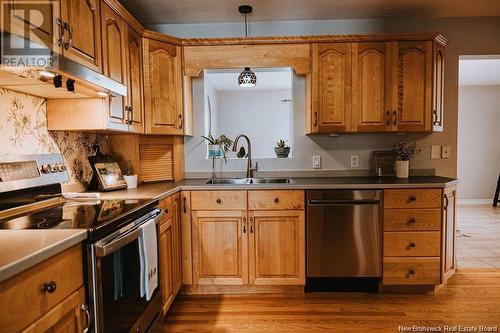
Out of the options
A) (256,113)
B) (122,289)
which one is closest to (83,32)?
(122,289)

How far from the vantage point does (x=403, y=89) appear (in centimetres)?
272

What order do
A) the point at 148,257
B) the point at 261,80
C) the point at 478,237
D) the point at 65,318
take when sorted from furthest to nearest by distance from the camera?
the point at 261,80 → the point at 478,237 → the point at 148,257 → the point at 65,318

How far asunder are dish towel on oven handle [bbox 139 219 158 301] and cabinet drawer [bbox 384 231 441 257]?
1.71 meters

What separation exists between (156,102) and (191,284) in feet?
4.85

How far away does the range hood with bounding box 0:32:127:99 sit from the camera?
48.1 inches

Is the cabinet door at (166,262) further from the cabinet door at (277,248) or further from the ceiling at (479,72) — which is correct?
the ceiling at (479,72)

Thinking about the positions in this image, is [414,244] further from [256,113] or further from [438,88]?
[256,113]

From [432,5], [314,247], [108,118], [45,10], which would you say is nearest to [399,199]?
[314,247]

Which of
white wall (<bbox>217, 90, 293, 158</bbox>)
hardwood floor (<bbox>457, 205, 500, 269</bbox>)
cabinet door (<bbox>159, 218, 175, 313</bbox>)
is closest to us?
cabinet door (<bbox>159, 218, 175, 313</bbox>)

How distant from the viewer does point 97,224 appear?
52.6 inches

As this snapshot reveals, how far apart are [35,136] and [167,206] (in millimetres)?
896

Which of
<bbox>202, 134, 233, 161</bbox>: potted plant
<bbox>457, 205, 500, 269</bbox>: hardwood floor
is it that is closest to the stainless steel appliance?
<bbox>202, 134, 233, 161</bbox>: potted plant

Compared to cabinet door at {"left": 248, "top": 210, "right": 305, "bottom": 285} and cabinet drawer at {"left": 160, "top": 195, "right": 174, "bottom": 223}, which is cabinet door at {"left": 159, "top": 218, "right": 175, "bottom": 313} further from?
cabinet door at {"left": 248, "top": 210, "right": 305, "bottom": 285}

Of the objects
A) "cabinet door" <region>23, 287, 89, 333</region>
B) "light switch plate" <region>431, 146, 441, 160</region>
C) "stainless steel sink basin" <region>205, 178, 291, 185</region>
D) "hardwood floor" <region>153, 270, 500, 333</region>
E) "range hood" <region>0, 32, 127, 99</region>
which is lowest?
"hardwood floor" <region>153, 270, 500, 333</region>
